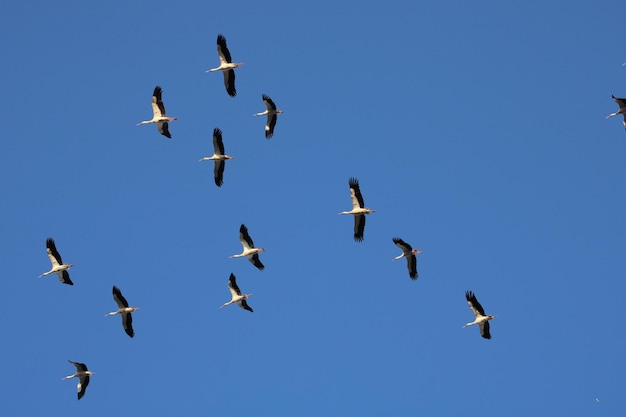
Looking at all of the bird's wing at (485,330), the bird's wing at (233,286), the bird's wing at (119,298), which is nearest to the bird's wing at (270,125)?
the bird's wing at (233,286)

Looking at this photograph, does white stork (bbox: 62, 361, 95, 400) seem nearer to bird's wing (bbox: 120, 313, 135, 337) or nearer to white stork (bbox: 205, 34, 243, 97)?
bird's wing (bbox: 120, 313, 135, 337)

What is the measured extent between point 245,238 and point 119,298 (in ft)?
18.9

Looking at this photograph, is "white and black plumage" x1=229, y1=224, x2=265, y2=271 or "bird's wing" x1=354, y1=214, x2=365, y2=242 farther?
"white and black plumage" x1=229, y1=224, x2=265, y2=271

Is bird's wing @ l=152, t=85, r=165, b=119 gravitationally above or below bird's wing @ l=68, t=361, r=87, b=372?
above

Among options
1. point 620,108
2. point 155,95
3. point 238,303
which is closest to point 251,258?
point 238,303

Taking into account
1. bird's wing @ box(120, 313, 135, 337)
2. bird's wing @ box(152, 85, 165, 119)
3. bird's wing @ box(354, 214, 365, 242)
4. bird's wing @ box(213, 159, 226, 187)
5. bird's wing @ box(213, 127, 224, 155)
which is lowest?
bird's wing @ box(120, 313, 135, 337)

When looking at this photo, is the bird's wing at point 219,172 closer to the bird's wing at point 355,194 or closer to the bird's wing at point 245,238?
the bird's wing at point 245,238

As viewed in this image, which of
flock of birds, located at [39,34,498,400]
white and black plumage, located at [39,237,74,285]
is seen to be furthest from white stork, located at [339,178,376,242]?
white and black plumage, located at [39,237,74,285]

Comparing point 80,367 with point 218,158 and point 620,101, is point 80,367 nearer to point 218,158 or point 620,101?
point 218,158

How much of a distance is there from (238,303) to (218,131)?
307 inches

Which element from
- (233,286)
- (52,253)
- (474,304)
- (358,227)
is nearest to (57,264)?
(52,253)

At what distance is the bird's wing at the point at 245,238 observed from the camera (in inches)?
2660

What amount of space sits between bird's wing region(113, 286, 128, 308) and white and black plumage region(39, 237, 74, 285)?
2.39 meters

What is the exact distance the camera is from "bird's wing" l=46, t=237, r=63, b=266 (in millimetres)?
67562
